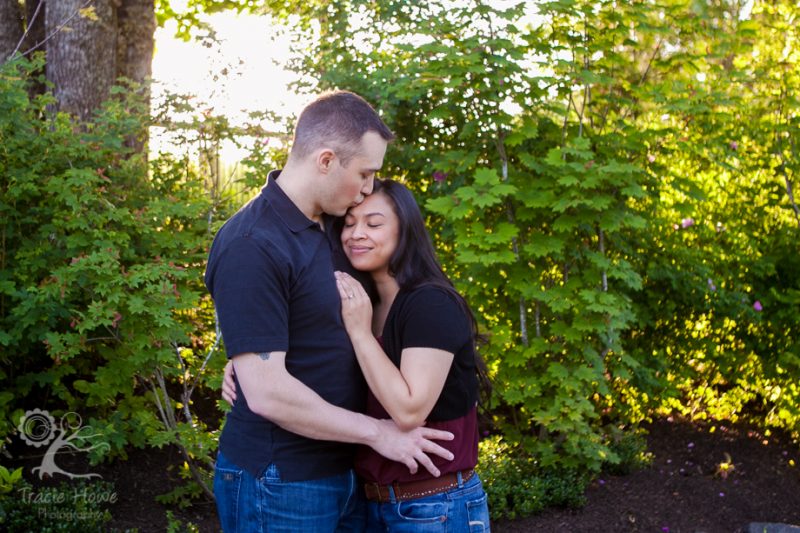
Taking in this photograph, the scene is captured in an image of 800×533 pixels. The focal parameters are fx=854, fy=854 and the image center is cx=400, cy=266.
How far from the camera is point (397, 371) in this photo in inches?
94.7

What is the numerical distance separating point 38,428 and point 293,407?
3.70 metres

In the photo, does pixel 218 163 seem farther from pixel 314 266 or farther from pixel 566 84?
pixel 314 266

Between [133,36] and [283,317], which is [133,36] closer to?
[133,36]

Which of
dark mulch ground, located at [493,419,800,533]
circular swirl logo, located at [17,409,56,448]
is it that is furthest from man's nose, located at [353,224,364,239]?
circular swirl logo, located at [17,409,56,448]

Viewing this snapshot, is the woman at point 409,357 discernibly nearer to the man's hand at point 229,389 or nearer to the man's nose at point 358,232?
the man's nose at point 358,232

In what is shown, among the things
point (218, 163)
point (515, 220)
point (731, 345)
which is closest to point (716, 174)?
point (731, 345)

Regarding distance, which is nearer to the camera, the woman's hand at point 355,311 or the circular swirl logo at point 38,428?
the woman's hand at point 355,311

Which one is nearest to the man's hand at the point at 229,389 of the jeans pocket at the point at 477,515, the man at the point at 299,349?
the man at the point at 299,349

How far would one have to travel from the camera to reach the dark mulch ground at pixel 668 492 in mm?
5043

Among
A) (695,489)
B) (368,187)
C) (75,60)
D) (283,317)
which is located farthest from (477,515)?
(75,60)

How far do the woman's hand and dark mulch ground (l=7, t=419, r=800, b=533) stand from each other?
2.84 metres

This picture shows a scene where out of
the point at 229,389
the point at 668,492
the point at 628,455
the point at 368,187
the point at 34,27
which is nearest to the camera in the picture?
the point at 368,187

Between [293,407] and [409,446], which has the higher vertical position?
[293,407]

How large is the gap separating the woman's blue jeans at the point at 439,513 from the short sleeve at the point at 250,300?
2.13 ft
